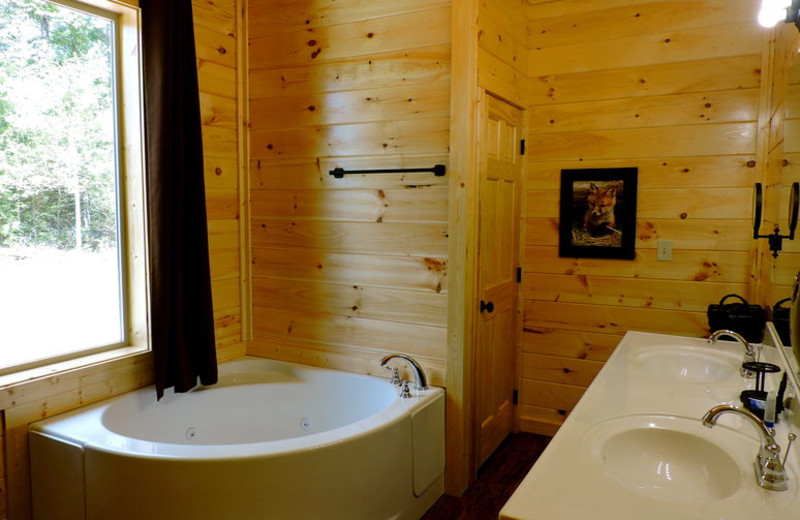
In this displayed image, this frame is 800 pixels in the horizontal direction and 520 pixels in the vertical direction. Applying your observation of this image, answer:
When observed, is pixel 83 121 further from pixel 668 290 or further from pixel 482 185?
pixel 668 290

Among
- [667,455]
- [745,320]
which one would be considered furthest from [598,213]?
[667,455]

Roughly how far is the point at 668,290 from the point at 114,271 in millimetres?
2768

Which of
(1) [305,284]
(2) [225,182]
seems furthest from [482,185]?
(2) [225,182]

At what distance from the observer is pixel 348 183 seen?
9.77ft

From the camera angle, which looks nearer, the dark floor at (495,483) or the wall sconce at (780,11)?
the wall sconce at (780,11)

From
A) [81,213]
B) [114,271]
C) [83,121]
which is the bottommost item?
[114,271]

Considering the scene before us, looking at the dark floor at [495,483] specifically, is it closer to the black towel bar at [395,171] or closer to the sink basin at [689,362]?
the sink basin at [689,362]

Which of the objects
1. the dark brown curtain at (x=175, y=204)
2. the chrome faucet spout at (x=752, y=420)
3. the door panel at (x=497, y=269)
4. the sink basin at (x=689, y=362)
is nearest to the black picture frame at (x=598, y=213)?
the door panel at (x=497, y=269)

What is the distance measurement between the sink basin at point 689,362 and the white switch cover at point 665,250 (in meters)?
0.85

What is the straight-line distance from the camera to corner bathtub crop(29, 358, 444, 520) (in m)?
1.99

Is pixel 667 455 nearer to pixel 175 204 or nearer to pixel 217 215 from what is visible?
pixel 175 204

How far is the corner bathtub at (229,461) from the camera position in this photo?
1987 millimetres

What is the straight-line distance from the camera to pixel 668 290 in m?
3.11

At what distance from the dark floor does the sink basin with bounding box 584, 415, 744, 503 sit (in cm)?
136
